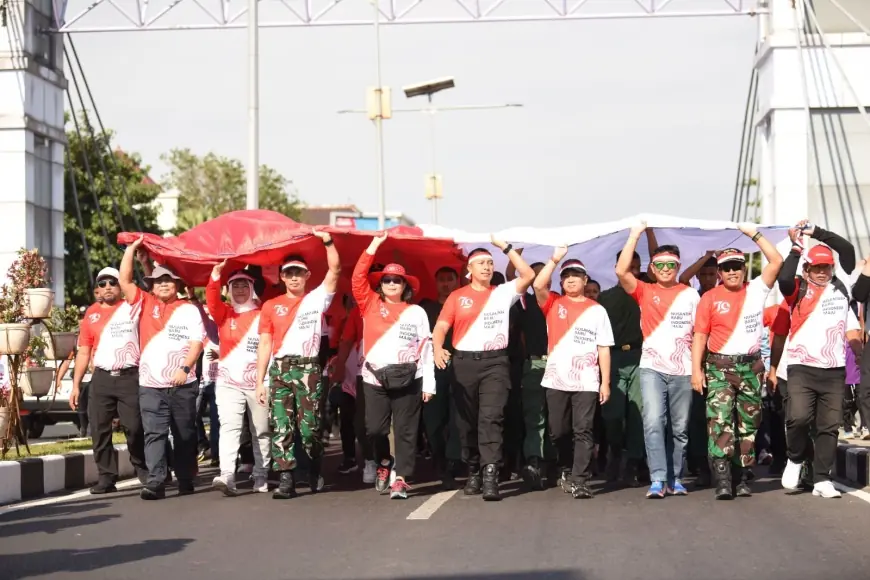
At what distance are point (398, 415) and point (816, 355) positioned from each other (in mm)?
3240

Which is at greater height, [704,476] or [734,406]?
[734,406]

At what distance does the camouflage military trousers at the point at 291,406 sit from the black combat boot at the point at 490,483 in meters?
1.44

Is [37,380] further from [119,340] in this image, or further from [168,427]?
[168,427]

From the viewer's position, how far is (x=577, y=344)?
11.7 meters

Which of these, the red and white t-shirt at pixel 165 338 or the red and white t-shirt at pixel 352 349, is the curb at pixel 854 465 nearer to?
the red and white t-shirt at pixel 352 349

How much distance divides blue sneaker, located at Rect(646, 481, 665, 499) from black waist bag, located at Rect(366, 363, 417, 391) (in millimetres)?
2038

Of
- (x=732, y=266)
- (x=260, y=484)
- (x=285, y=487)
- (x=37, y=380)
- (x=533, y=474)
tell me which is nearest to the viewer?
(x=732, y=266)

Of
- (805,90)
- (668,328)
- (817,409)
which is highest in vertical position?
(805,90)

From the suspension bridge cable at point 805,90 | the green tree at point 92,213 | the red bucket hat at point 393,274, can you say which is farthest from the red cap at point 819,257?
the green tree at point 92,213

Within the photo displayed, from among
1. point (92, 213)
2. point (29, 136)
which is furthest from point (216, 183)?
point (29, 136)

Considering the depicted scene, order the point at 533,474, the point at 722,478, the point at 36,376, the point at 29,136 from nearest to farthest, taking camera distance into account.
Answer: the point at 722,478
the point at 533,474
the point at 36,376
the point at 29,136

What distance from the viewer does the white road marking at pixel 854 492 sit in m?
11.5

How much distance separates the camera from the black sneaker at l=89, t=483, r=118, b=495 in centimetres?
1251

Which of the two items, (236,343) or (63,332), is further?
(63,332)
